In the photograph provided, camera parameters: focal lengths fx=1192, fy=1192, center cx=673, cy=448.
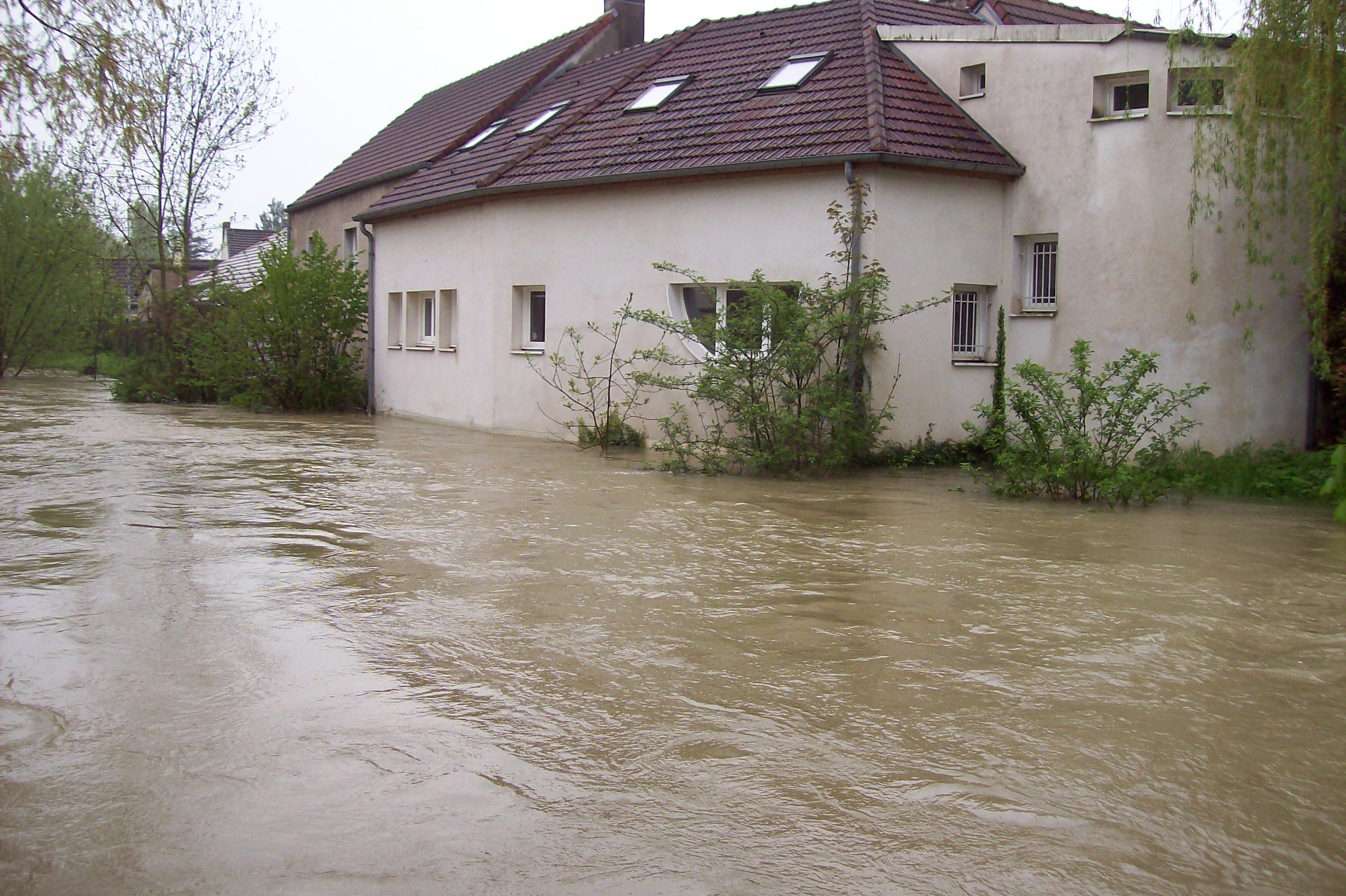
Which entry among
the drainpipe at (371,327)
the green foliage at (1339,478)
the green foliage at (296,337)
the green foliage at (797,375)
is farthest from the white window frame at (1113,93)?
the green foliage at (296,337)

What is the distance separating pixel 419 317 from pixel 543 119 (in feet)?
14.0

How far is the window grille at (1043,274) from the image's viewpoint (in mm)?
14969

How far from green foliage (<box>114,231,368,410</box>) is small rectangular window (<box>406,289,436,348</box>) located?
6.31 feet

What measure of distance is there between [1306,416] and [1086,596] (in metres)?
7.83

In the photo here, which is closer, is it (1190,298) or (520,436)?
(1190,298)

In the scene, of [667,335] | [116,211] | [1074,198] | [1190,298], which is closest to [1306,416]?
[1190,298]

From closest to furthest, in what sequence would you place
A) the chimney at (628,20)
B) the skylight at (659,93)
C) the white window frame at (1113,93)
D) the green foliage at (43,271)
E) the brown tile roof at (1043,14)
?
the white window frame at (1113,93) → the skylight at (659,93) → the brown tile roof at (1043,14) → the chimney at (628,20) → the green foliage at (43,271)

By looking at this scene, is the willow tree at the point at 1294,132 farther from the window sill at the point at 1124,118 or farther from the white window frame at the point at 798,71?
the white window frame at the point at 798,71

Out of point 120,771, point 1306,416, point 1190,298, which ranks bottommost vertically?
point 120,771

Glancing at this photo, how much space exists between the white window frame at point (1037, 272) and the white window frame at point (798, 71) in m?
3.65

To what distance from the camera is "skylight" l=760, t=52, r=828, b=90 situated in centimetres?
1625

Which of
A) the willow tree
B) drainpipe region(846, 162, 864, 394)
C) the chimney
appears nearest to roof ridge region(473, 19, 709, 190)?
drainpipe region(846, 162, 864, 394)

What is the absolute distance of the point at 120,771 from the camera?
14.1ft

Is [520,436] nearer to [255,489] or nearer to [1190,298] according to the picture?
[255,489]
